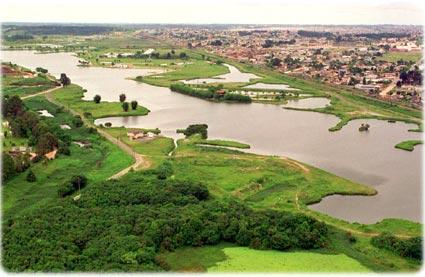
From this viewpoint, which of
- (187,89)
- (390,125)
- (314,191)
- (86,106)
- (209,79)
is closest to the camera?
(314,191)

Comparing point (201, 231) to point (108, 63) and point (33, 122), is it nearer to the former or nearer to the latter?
point (33, 122)

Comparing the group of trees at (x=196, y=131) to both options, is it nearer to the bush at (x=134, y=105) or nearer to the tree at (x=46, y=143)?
the tree at (x=46, y=143)

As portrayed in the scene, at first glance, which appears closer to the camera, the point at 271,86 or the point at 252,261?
the point at 252,261

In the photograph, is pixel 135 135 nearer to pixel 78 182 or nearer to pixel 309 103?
pixel 78 182

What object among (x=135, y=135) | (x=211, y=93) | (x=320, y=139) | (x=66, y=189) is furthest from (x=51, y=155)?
(x=211, y=93)

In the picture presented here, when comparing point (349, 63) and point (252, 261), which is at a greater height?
point (349, 63)

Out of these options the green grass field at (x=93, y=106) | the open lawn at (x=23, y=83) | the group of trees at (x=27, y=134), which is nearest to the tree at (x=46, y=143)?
the group of trees at (x=27, y=134)

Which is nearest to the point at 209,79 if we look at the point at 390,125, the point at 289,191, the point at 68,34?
the point at 390,125
